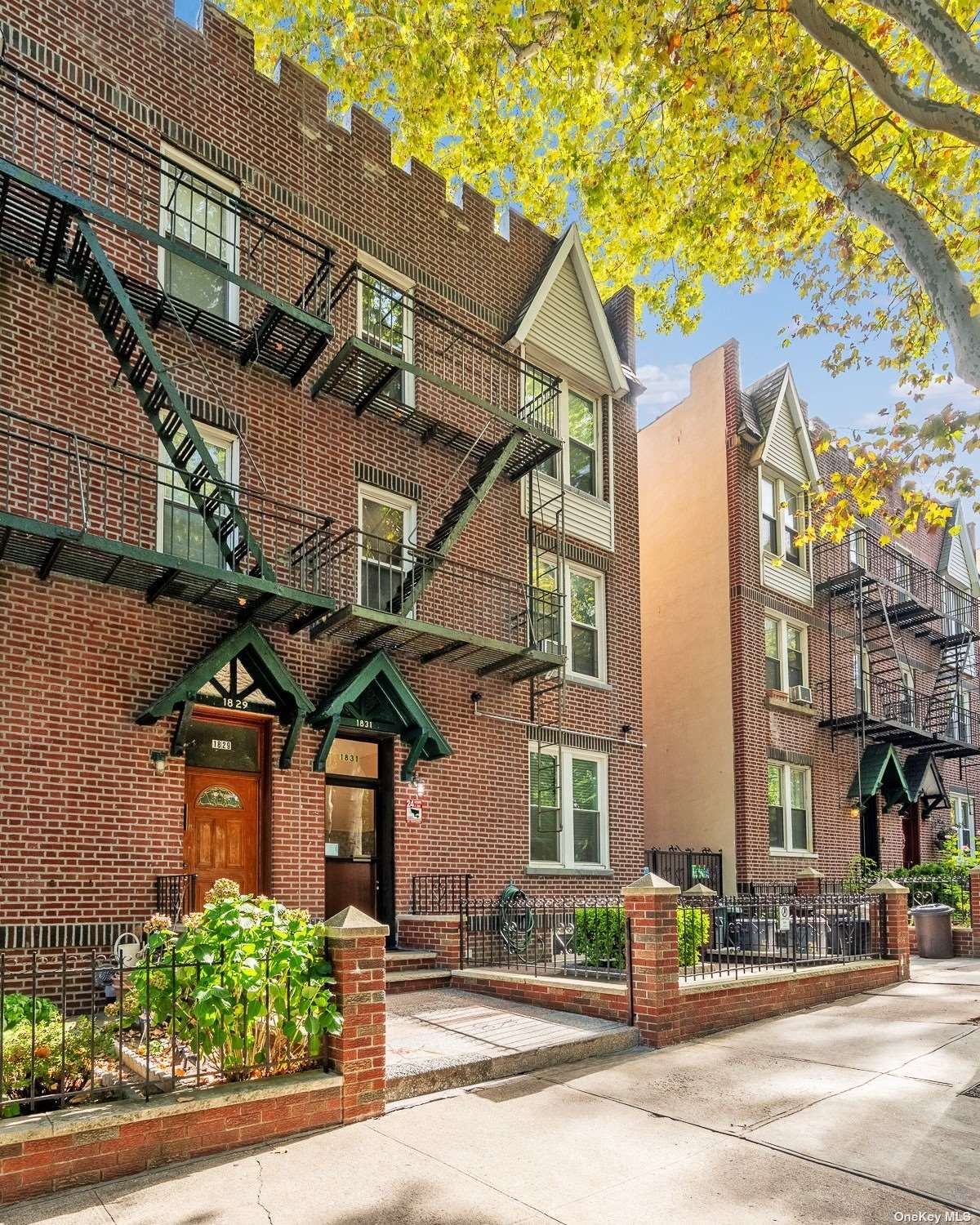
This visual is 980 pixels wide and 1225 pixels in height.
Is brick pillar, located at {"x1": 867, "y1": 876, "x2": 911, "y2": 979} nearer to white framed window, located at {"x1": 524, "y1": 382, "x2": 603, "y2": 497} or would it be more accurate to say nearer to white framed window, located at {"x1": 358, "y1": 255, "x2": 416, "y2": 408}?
white framed window, located at {"x1": 524, "y1": 382, "x2": 603, "y2": 497}

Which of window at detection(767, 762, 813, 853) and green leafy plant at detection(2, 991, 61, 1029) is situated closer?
green leafy plant at detection(2, 991, 61, 1029)

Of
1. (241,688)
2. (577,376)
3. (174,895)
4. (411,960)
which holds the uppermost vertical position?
(577,376)

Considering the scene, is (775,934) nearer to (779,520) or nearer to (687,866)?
(687,866)

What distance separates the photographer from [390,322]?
1437 cm

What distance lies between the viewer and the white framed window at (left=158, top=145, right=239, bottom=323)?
11.7 metres

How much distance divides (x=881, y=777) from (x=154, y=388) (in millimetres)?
18641

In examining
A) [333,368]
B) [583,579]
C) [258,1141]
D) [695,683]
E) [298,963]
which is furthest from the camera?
[695,683]

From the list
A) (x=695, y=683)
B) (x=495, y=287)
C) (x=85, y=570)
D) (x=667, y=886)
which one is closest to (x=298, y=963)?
(x=667, y=886)

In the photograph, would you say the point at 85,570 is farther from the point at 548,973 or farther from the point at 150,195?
the point at 548,973

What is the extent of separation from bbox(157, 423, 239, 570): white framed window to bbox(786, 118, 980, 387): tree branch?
23.2ft

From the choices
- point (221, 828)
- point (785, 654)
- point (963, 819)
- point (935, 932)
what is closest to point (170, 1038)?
point (221, 828)

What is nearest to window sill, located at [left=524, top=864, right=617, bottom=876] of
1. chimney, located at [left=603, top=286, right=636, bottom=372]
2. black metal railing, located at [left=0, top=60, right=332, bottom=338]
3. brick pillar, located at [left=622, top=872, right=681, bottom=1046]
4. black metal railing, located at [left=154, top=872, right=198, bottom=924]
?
brick pillar, located at [left=622, top=872, right=681, bottom=1046]

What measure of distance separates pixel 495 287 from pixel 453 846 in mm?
8947

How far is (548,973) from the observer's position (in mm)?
11672
